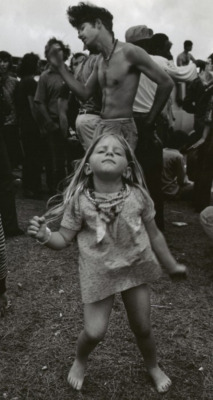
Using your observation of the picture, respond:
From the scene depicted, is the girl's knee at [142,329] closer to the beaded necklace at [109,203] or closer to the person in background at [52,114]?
the beaded necklace at [109,203]

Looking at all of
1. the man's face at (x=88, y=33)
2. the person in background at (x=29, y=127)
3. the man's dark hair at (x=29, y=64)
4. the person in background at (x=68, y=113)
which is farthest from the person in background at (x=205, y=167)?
the man's dark hair at (x=29, y=64)

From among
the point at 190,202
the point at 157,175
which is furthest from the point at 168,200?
the point at 157,175

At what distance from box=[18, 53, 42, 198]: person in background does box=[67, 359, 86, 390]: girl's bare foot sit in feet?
15.3

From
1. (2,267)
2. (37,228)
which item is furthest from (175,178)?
(37,228)

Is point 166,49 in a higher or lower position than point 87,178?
higher

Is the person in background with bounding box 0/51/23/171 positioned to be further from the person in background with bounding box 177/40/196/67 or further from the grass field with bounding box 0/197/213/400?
the person in background with bounding box 177/40/196/67

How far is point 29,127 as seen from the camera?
703 cm

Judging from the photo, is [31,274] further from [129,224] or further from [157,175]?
[129,224]

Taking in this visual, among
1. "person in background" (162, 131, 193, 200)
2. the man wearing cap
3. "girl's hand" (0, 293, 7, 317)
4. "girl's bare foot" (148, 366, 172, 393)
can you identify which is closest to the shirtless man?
the man wearing cap

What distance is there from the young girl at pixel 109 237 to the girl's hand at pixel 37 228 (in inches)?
1.5

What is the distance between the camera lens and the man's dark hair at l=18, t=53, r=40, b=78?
686 centimetres

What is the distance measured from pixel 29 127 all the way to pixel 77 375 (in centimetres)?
489

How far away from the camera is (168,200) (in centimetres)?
698

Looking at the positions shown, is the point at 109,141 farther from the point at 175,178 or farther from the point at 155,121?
the point at 175,178
